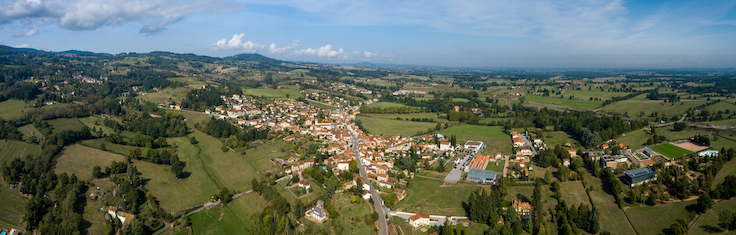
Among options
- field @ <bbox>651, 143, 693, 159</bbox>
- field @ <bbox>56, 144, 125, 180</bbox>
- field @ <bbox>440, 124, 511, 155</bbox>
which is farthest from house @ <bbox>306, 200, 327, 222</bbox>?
field @ <bbox>651, 143, 693, 159</bbox>

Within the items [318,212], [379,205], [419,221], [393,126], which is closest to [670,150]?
[419,221]

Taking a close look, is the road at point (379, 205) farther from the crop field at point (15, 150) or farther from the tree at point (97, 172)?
the crop field at point (15, 150)

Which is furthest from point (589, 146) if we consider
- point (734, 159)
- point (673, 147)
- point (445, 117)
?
point (445, 117)

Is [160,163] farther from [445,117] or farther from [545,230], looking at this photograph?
[445,117]

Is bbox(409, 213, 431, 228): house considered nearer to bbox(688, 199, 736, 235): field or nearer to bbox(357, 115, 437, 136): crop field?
bbox(688, 199, 736, 235): field

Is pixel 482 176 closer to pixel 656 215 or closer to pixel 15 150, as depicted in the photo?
pixel 656 215

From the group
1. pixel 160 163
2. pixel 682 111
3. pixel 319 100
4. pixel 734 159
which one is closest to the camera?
pixel 734 159
